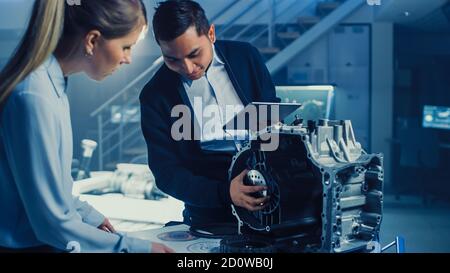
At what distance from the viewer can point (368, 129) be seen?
16.6 feet

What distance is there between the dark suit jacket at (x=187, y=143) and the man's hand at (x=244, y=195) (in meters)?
0.19

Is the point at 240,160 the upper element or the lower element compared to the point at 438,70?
lower

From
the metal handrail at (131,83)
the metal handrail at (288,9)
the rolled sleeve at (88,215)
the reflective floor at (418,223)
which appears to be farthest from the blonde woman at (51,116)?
the reflective floor at (418,223)

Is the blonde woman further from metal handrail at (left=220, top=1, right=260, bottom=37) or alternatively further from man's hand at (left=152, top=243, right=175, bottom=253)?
metal handrail at (left=220, top=1, right=260, bottom=37)

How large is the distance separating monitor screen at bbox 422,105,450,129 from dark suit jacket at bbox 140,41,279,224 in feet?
15.3

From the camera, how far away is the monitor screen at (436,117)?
5844mm

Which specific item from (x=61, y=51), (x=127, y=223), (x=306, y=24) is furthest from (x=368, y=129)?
(x=61, y=51)

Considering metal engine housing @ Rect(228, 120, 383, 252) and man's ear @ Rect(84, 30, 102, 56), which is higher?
man's ear @ Rect(84, 30, 102, 56)

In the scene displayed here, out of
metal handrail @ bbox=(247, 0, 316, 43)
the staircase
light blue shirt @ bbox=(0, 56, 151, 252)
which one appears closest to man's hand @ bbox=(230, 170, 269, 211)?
light blue shirt @ bbox=(0, 56, 151, 252)

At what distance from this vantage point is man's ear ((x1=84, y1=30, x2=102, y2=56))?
131cm

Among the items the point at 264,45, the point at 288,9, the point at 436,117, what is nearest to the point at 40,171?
the point at 288,9

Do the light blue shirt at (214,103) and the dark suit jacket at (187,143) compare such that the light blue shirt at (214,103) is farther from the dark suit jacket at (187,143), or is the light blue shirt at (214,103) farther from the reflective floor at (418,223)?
the reflective floor at (418,223)
